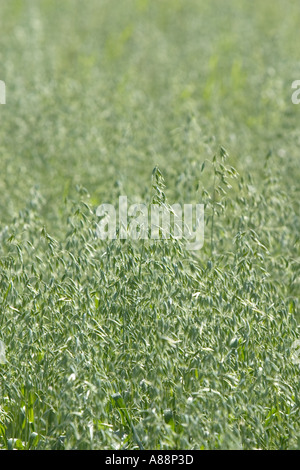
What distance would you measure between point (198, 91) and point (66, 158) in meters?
3.06

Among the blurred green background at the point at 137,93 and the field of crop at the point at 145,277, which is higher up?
the blurred green background at the point at 137,93

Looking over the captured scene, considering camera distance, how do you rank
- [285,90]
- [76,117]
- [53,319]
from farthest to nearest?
[285,90] < [76,117] < [53,319]

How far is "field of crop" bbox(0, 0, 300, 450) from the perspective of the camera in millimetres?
3865

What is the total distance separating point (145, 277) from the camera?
4.33m

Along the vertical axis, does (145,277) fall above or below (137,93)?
below

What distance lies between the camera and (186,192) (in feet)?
20.3

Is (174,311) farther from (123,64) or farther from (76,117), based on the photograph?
(123,64)

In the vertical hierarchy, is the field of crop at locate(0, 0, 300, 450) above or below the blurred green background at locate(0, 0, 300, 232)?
below

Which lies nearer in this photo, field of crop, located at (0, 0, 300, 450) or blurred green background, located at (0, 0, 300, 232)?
field of crop, located at (0, 0, 300, 450)

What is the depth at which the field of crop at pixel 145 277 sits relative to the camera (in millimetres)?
3865

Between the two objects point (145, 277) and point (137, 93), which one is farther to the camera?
point (137, 93)

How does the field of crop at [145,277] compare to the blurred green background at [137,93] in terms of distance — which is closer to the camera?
the field of crop at [145,277]
